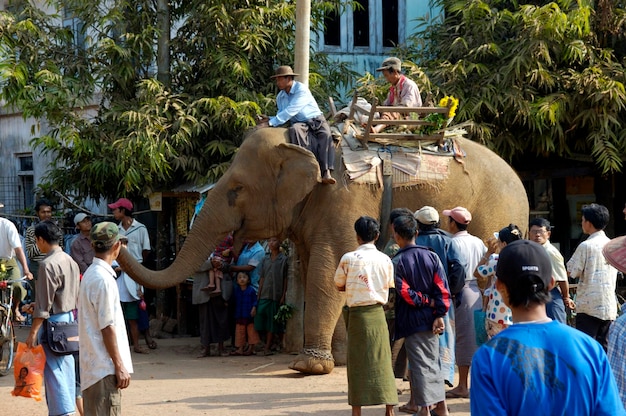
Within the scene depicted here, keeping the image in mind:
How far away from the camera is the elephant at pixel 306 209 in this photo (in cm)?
1009

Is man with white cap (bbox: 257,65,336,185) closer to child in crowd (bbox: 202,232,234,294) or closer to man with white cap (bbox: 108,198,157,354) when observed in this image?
child in crowd (bbox: 202,232,234,294)

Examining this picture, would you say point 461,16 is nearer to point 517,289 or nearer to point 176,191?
point 176,191

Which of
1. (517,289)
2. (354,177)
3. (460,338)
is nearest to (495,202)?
(354,177)

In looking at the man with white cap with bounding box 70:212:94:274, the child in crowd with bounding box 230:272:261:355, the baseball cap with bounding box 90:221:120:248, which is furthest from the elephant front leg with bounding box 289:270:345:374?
the baseball cap with bounding box 90:221:120:248

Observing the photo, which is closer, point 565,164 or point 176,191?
point 176,191

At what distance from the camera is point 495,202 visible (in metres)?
10.6

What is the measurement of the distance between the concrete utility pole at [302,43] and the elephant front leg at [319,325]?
98.6 inches

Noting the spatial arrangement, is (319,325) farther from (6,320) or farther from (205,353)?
(6,320)

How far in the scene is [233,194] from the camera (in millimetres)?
10312

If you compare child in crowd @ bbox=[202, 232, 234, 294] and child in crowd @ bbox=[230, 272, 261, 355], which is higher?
child in crowd @ bbox=[202, 232, 234, 294]

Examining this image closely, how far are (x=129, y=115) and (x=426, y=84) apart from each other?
13.2 feet

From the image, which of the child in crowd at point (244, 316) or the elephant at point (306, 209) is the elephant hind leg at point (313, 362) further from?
the child in crowd at point (244, 316)

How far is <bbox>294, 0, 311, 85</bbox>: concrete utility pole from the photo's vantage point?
36.7 feet

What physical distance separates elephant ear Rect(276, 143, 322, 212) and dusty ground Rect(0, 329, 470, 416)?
1.88m
